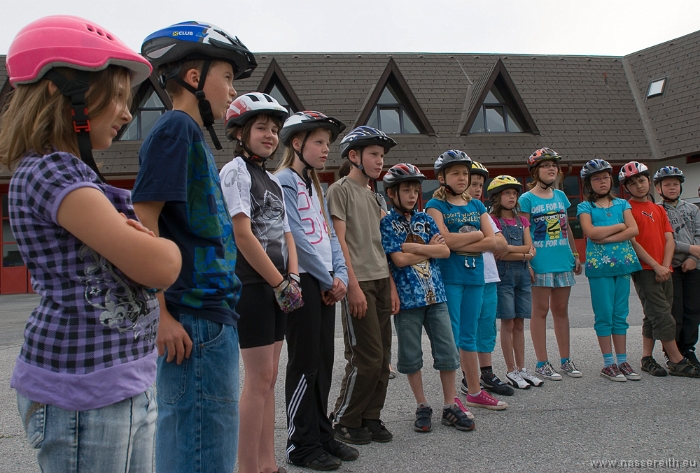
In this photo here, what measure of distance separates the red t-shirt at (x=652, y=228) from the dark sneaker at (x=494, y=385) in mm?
2216

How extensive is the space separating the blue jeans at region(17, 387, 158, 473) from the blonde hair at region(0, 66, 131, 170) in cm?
69

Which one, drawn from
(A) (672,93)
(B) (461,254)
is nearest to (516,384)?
(B) (461,254)

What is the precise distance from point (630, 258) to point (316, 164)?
3.83 meters

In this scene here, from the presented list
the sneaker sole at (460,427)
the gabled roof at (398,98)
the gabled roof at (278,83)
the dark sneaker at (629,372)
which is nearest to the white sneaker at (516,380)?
the dark sneaker at (629,372)

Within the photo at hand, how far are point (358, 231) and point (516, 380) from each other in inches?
93.3

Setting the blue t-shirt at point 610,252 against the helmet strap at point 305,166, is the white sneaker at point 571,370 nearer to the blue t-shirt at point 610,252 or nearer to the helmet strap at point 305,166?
the blue t-shirt at point 610,252

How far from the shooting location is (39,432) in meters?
1.56

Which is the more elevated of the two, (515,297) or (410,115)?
(410,115)

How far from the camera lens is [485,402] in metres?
4.89

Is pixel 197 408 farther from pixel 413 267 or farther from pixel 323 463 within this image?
pixel 413 267

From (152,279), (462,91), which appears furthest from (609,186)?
(462,91)

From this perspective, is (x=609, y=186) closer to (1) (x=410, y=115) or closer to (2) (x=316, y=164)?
(2) (x=316, y=164)

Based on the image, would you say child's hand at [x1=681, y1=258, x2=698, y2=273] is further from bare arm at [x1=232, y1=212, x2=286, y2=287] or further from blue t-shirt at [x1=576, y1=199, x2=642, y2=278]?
bare arm at [x1=232, y1=212, x2=286, y2=287]

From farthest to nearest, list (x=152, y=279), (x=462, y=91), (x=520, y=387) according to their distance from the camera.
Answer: (x=462, y=91)
(x=520, y=387)
(x=152, y=279)
